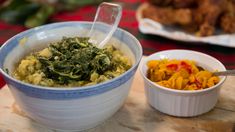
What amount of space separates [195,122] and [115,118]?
0.19 m

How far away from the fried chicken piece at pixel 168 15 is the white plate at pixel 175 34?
2 centimetres

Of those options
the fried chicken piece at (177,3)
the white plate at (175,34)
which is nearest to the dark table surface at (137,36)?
the white plate at (175,34)

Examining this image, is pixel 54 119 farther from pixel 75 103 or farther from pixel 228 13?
pixel 228 13

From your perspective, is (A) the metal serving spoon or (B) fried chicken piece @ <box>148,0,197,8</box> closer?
(A) the metal serving spoon

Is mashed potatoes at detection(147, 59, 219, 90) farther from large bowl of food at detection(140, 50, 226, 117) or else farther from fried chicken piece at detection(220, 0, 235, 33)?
fried chicken piece at detection(220, 0, 235, 33)

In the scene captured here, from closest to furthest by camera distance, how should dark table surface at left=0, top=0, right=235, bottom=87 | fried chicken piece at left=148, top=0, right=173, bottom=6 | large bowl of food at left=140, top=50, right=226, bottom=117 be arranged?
large bowl of food at left=140, top=50, right=226, bottom=117 → dark table surface at left=0, top=0, right=235, bottom=87 → fried chicken piece at left=148, top=0, right=173, bottom=6

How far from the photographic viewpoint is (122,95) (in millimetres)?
759

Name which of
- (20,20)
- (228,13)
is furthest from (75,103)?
(20,20)

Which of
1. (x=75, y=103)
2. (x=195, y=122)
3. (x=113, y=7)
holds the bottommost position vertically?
(x=195, y=122)

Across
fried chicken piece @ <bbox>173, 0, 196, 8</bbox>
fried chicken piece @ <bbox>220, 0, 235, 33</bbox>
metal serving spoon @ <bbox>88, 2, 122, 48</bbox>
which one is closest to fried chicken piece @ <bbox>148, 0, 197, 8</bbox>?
fried chicken piece @ <bbox>173, 0, 196, 8</bbox>

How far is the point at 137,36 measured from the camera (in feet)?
4.48

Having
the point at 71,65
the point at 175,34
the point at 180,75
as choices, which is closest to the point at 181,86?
the point at 180,75

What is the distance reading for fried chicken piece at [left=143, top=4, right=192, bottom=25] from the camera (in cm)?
130

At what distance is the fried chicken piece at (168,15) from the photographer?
51.2 inches
